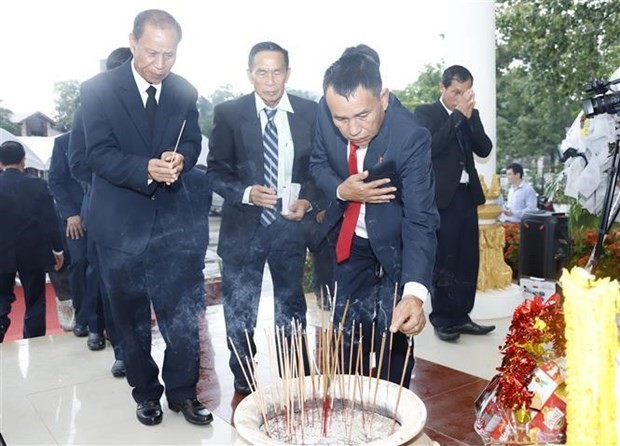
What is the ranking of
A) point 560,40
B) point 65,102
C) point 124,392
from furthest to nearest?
point 560,40
point 124,392
point 65,102

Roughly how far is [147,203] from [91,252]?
0.75 metres

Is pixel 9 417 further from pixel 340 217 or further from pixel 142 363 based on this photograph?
pixel 340 217

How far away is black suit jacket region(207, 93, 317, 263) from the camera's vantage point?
2219 mm

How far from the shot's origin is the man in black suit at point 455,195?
2830 mm

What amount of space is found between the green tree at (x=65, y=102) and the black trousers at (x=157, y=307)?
0.53m

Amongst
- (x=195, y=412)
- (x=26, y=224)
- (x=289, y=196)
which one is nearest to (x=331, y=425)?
(x=195, y=412)

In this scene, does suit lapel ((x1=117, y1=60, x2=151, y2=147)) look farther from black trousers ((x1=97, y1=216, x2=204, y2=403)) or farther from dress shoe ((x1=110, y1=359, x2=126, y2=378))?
dress shoe ((x1=110, y1=359, x2=126, y2=378))

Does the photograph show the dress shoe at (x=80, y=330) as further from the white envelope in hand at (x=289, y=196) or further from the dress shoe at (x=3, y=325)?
the white envelope in hand at (x=289, y=196)

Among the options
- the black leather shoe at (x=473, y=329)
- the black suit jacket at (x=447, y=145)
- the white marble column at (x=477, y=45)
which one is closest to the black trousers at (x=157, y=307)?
the black suit jacket at (x=447, y=145)

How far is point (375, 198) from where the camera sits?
5.51ft

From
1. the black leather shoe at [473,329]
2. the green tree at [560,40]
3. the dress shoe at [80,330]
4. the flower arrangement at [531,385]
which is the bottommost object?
the black leather shoe at [473,329]

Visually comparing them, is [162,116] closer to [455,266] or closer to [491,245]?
[455,266]

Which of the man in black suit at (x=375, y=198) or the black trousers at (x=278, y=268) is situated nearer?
the man in black suit at (x=375, y=198)

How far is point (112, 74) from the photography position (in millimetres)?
1979
